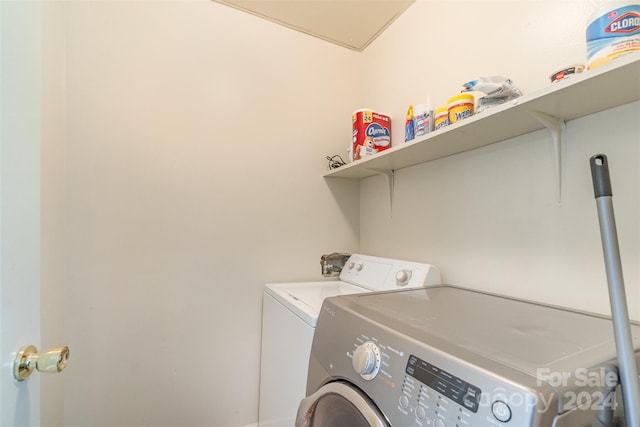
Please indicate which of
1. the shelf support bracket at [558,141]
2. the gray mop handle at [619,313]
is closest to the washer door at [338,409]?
the gray mop handle at [619,313]

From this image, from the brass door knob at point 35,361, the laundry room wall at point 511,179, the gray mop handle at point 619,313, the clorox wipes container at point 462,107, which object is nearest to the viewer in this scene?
the gray mop handle at point 619,313

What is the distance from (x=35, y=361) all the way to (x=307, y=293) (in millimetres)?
959

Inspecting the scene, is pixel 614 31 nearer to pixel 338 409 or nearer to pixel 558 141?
pixel 558 141

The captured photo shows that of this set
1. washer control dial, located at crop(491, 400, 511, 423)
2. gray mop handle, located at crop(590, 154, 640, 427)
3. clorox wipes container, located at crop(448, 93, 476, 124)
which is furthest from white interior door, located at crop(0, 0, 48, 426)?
clorox wipes container, located at crop(448, 93, 476, 124)

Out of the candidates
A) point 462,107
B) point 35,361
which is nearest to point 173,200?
point 35,361

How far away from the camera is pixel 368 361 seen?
0.69 meters

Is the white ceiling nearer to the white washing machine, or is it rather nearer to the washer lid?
the white washing machine

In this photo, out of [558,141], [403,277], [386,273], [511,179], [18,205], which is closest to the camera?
[18,205]

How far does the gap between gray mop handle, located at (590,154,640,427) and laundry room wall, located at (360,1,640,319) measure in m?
0.51

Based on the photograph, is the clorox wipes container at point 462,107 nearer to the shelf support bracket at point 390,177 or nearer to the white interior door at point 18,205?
the shelf support bracket at point 390,177

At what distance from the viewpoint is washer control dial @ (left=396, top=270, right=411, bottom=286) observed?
1.30 m

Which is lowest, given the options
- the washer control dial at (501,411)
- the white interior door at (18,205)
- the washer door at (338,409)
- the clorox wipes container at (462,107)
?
the washer door at (338,409)

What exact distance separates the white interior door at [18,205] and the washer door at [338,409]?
0.67m

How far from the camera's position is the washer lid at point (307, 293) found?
3.54 feet
